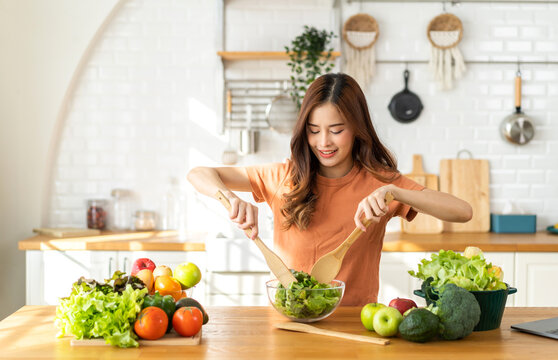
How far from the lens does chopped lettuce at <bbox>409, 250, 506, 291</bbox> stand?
1.87 m

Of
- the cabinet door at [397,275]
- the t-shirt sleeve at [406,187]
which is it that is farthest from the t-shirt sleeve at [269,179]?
the cabinet door at [397,275]

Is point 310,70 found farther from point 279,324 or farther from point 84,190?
point 279,324

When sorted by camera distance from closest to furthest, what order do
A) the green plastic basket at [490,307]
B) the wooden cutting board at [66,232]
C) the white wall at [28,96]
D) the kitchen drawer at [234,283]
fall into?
the green plastic basket at [490,307] < the kitchen drawer at [234,283] < the wooden cutting board at [66,232] < the white wall at [28,96]

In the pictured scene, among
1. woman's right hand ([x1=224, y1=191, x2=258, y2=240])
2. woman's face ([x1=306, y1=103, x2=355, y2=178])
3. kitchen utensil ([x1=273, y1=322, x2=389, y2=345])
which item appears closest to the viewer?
kitchen utensil ([x1=273, y1=322, x2=389, y2=345])

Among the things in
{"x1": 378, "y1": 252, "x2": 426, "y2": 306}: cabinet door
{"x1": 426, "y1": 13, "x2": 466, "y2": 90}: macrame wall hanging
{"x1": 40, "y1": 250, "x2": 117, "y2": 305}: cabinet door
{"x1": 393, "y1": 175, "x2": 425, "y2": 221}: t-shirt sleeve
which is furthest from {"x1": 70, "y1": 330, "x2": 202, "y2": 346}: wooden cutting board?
{"x1": 426, "y1": 13, "x2": 466, "y2": 90}: macrame wall hanging

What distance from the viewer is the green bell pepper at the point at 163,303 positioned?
1.76 metres

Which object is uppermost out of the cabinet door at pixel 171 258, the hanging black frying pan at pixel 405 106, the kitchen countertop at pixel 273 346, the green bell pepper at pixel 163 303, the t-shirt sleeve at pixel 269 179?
the hanging black frying pan at pixel 405 106

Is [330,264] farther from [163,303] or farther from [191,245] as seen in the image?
[191,245]

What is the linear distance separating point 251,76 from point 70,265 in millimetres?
1745

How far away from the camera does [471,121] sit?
4336 millimetres

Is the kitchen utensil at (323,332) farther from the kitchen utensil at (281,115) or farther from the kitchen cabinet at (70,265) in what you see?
the kitchen utensil at (281,115)

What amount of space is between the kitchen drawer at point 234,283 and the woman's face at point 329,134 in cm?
150

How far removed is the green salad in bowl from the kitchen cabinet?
1.79 metres

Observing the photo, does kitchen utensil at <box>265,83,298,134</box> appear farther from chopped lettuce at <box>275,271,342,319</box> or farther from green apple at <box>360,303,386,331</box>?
green apple at <box>360,303,386,331</box>
